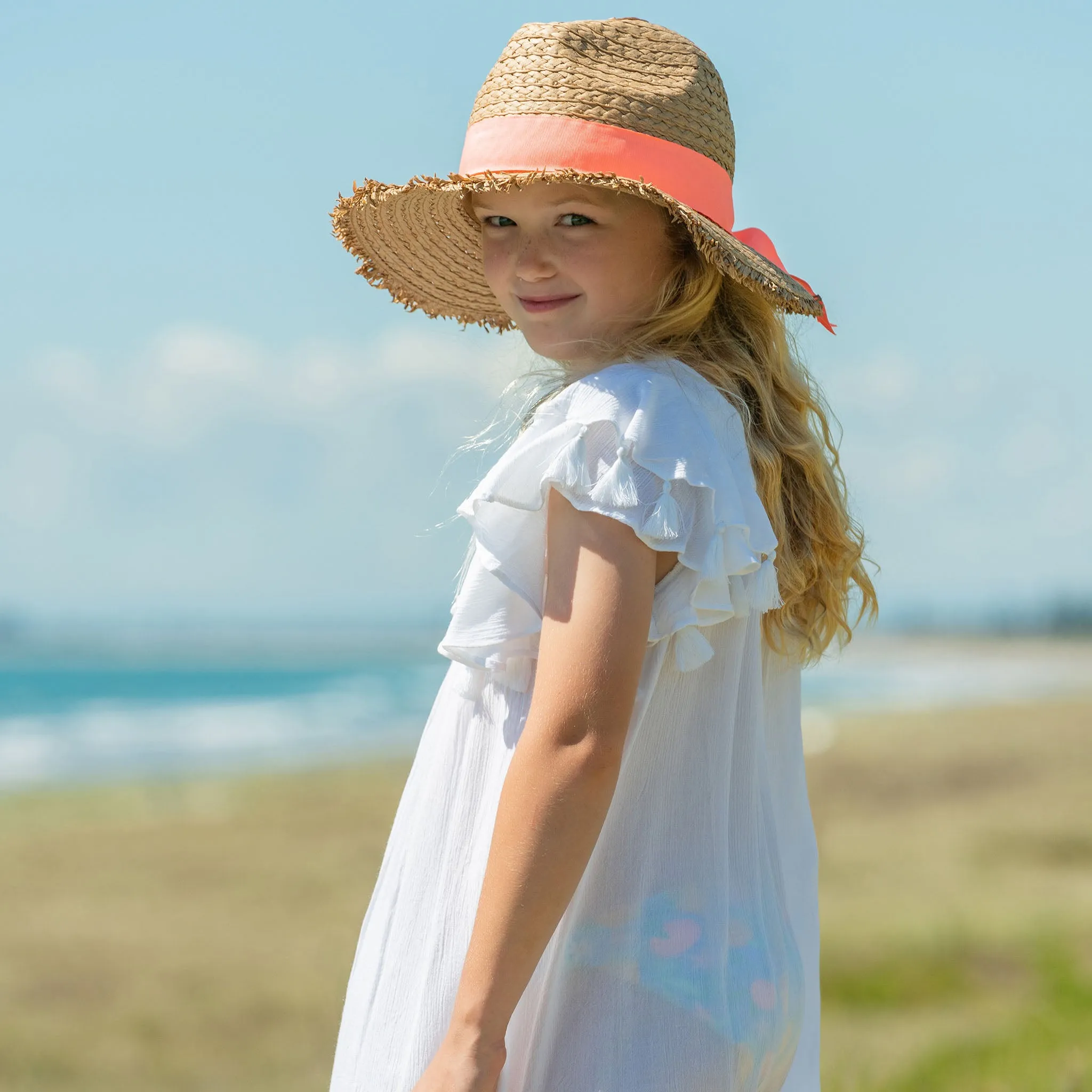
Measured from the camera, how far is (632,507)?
1.18m

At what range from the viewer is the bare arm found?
114cm

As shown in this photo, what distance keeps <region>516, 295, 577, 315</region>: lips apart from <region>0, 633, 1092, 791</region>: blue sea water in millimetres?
8793

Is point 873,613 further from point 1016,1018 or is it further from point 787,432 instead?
point 1016,1018

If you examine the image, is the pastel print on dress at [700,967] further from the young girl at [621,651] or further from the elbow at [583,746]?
the elbow at [583,746]

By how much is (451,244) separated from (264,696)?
33.2m

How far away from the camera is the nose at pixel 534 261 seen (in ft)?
4.60

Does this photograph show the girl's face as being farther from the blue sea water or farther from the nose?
the blue sea water

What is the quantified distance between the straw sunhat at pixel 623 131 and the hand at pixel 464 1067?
82cm

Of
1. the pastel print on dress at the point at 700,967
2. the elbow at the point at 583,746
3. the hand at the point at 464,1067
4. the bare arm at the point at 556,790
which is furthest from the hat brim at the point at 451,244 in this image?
the hand at the point at 464,1067

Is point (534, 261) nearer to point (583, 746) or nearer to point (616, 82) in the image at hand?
point (616, 82)

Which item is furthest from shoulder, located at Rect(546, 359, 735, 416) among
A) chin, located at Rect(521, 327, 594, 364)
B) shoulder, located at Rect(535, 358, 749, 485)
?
chin, located at Rect(521, 327, 594, 364)

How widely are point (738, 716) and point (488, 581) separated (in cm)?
31

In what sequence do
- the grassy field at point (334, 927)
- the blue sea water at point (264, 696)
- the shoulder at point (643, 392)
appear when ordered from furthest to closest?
the blue sea water at point (264, 696)
the grassy field at point (334, 927)
the shoulder at point (643, 392)

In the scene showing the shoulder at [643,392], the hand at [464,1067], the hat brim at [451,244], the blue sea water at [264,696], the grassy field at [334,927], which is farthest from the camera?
the blue sea water at [264,696]
